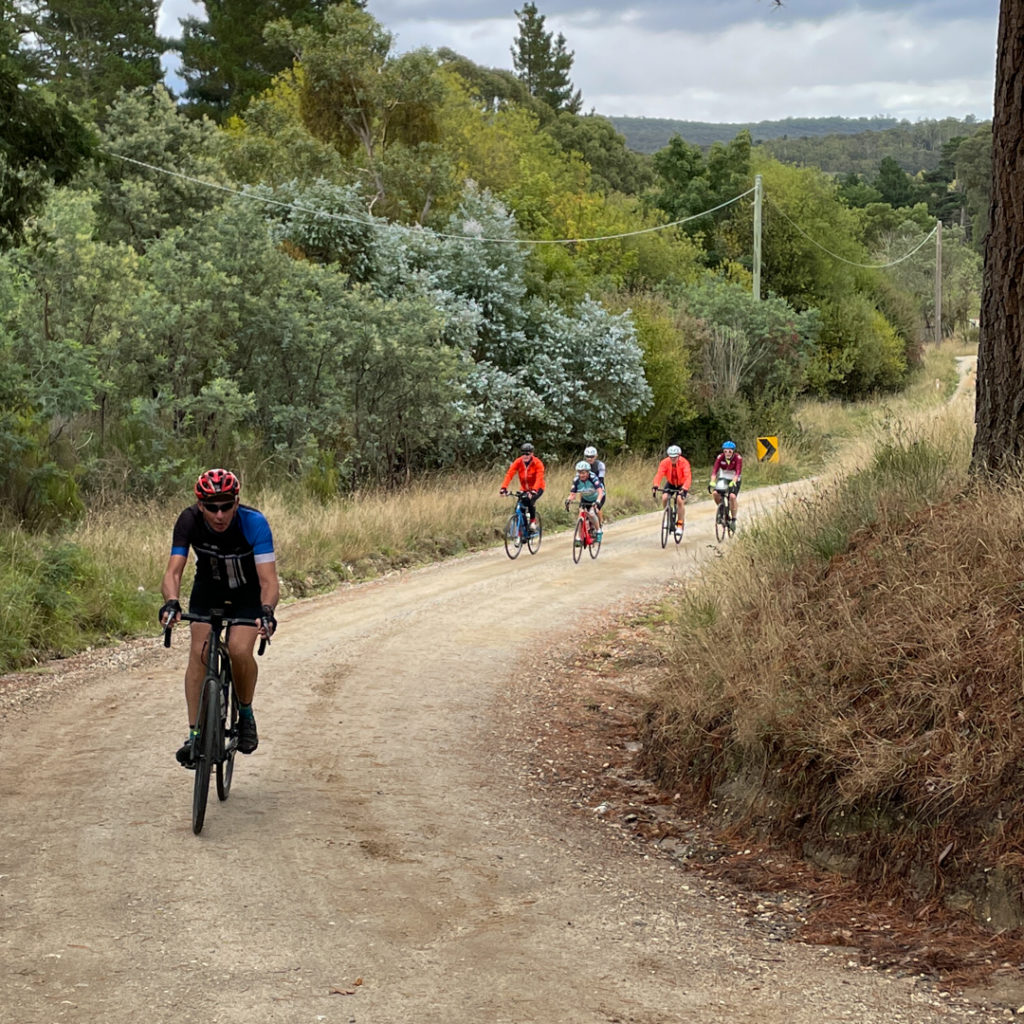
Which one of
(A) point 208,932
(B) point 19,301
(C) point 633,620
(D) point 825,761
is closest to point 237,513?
(A) point 208,932

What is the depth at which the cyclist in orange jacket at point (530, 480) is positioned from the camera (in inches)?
815

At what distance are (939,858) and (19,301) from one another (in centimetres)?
1529

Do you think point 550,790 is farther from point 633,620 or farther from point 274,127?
point 274,127

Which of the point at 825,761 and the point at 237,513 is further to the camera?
the point at 237,513

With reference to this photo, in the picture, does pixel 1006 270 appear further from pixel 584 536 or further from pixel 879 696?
pixel 584 536

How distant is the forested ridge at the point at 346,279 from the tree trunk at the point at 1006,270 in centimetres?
905

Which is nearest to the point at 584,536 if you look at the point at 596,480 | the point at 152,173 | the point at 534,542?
the point at 596,480

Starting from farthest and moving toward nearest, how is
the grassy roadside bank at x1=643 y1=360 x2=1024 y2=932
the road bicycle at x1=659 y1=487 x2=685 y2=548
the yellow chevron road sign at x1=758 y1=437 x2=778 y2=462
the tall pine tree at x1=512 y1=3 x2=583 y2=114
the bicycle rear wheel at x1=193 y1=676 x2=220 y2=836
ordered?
1. the tall pine tree at x1=512 y1=3 x2=583 y2=114
2. the yellow chevron road sign at x1=758 y1=437 x2=778 y2=462
3. the road bicycle at x1=659 y1=487 x2=685 y2=548
4. the bicycle rear wheel at x1=193 y1=676 x2=220 y2=836
5. the grassy roadside bank at x1=643 y1=360 x2=1024 y2=932

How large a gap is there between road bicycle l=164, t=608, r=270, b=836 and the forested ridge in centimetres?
756

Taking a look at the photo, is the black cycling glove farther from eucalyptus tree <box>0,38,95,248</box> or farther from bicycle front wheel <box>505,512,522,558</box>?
bicycle front wheel <box>505,512,522,558</box>

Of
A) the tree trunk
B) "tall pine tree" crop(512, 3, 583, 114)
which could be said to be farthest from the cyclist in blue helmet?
"tall pine tree" crop(512, 3, 583, 114)

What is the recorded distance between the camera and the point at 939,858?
5746 millimetres

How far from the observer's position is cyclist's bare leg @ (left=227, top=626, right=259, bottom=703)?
7355 mm

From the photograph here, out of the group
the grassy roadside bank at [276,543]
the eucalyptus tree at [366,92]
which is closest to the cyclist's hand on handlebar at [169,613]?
the grassy roadside bank at [276,543]
